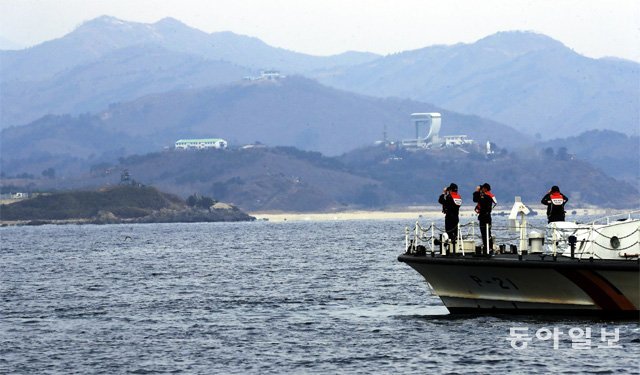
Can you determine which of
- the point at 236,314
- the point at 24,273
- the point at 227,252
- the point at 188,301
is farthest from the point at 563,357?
the point at 227,252

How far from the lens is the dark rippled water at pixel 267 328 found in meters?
36.0

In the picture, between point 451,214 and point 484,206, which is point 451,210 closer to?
point 451,214

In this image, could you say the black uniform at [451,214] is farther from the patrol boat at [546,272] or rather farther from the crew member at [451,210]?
the patrol boat at [546,272]

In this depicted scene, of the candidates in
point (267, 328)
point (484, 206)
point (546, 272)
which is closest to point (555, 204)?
point (484, 206)

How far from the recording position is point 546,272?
39031 millimetres

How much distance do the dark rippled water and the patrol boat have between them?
56cm

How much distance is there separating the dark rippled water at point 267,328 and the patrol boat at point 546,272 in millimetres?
563

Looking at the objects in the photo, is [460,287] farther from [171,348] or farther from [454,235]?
[171,348]

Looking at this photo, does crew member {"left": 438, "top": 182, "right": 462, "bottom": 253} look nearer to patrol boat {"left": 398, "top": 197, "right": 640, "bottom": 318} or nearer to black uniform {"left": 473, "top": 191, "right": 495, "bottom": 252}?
patrol boat {"left": 398, "top": 197, "right": 640, "bottom": 318}

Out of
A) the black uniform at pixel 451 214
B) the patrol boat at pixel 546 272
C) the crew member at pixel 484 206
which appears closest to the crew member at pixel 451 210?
the black uniform at pixel 451 214

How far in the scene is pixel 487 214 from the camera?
4272 cm

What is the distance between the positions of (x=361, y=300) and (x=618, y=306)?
54.2ft

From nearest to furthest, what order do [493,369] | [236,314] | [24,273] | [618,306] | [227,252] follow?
[493,369], [618,306], [236,314], [24,273], [227,252]

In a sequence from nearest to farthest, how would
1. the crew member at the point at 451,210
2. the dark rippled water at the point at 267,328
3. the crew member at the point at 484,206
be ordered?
the dark rippled water at the point at 267,328
the crew member at the point at 484,206
the crew member at the point at 451,210
